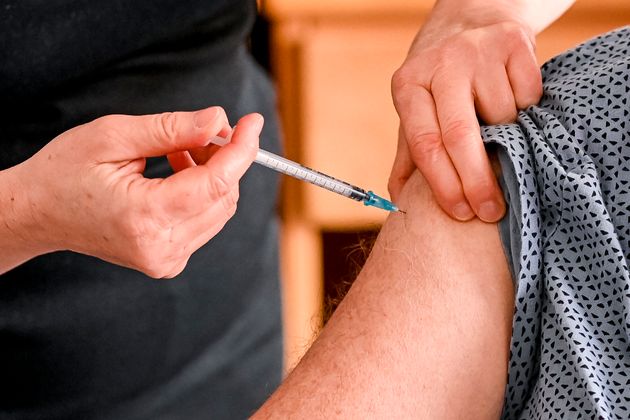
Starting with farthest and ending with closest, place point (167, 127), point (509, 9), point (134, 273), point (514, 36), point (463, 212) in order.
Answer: point (134, 273) → point (509, 9) → point (514, 36) → point (463, 212) → point (167, 127)

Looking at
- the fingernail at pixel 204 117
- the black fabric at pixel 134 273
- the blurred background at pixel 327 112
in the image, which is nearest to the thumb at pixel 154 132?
the fingernail at pixel 204 117

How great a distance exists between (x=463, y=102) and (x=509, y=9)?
235 millimetres

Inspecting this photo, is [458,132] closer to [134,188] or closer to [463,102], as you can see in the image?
[463,102]

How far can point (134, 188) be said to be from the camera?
83 cm

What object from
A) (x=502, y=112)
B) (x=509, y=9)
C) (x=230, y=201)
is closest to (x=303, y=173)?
(x=230, y=201)

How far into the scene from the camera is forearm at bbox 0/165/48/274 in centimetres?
92

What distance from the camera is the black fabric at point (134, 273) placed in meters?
1.17

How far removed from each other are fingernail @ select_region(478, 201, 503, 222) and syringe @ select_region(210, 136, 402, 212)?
105 mm

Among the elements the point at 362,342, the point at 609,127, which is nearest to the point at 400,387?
the point at 362,342

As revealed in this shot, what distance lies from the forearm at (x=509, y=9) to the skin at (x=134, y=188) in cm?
41

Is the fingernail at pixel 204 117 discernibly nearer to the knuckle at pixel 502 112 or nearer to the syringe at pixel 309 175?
the syringe at pixel 309 175

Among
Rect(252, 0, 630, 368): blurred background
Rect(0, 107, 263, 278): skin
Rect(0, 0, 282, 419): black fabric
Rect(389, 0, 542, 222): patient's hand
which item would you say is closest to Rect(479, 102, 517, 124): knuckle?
Rect(389, 0, 542, 222): patient's hand

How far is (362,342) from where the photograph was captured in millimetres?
867

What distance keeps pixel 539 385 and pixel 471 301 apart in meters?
0.11
